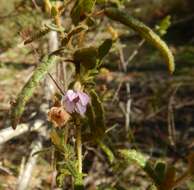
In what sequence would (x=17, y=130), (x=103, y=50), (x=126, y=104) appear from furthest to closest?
(x=126, y=104) < (x=17, y=130) < (x=103, y=50)

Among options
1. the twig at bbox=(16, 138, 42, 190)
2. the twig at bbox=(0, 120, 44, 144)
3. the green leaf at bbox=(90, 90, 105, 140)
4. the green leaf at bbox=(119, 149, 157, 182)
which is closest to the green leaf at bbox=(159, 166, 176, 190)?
the green leaf at bbox=(119, 149, 157, 182)

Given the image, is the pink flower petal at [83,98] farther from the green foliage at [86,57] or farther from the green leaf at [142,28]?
the green leaf at [142,28]

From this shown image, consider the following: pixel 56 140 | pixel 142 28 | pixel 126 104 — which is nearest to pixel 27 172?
pixel 56 140

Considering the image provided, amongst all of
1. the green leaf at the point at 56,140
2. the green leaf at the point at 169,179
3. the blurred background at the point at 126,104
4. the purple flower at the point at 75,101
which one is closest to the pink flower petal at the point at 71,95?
the purple flower at the point at 75,101

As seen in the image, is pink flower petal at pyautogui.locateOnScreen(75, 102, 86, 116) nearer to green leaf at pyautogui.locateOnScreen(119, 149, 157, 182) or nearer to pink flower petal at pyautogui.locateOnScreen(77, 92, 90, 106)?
pink flower petal at pyautogui.locateOnScreen(77, 92, 90, 106)

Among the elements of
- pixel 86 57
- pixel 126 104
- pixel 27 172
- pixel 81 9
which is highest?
pixel 81 9

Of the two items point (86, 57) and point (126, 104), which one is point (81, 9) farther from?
point (126, 104)
